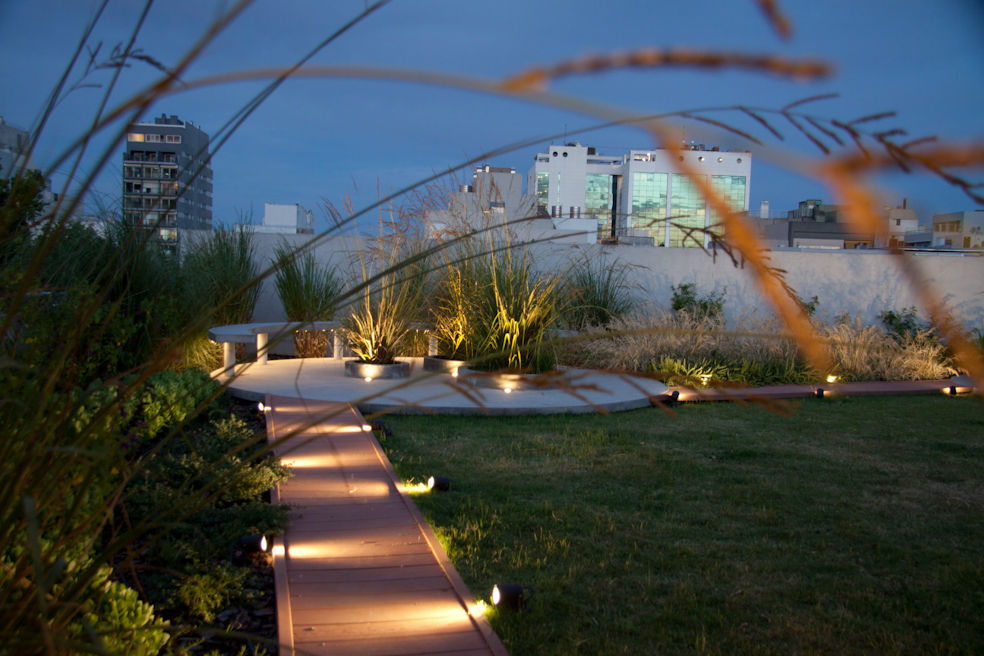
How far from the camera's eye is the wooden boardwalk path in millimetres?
2270

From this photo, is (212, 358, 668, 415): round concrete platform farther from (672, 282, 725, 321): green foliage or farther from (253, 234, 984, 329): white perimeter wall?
(253, 234, 984, 329): white perimeter wall

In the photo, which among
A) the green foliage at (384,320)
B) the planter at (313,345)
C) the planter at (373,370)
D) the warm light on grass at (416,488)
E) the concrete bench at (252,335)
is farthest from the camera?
the planter at (313,345)

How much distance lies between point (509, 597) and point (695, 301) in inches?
393

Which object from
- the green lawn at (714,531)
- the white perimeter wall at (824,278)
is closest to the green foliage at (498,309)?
the green lawn at (714,531)

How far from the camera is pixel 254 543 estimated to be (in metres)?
3.02

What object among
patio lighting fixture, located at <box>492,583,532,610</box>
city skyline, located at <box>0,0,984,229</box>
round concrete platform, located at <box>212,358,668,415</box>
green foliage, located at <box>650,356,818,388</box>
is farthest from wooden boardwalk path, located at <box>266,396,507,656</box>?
green foliage, located at <box>650,356,818,388</box>

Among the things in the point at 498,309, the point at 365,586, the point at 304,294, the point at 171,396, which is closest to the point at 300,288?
the point at 304,294

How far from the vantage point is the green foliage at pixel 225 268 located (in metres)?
9.15

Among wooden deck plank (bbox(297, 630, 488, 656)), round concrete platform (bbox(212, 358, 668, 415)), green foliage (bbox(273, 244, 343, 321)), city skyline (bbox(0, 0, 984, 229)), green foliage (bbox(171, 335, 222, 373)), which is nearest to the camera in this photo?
city skyline (bbox(0, 0, 984, 229))

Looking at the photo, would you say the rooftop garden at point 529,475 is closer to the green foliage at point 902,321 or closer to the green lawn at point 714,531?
the green lawn at point 714,531

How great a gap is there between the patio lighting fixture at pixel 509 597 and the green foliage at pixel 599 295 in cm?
708

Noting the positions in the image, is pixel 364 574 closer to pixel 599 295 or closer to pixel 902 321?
pixel 599 295

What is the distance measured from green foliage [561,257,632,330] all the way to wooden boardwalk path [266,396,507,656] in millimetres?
6168

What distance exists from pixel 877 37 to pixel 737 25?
6.9 inches
